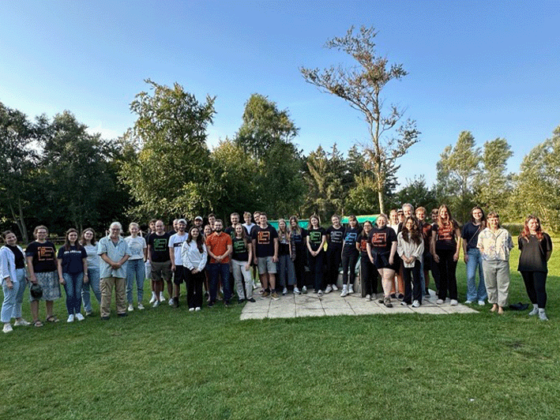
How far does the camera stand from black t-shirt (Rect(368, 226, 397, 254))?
692cm

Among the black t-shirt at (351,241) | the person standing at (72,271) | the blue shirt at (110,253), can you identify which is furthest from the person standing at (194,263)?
the black t-shirt at (351,241)

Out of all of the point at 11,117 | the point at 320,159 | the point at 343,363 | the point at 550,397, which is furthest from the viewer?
the point at 320,159

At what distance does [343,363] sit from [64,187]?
38.4 m

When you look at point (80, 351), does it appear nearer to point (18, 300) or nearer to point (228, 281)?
point (18, 300)

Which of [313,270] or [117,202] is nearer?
[313,270]

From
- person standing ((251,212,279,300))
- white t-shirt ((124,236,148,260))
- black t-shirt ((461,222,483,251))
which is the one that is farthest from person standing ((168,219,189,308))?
black t-shirt ((461,222,483,251))

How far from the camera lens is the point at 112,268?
6.81 meters

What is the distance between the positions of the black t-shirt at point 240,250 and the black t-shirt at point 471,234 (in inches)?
170

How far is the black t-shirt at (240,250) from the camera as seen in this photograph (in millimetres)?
7613

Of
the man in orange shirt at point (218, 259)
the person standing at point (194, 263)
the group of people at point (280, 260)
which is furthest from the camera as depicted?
the man in orange shirt at point (218, 259)

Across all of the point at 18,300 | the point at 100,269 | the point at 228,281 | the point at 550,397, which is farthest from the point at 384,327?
the point at 18,300

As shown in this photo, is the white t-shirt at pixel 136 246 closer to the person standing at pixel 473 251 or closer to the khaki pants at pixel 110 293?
the khaki pants at pixel 110 293

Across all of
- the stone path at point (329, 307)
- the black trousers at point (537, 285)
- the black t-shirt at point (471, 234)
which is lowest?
the stone path at point (329, 307)

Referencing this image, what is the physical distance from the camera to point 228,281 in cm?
754
